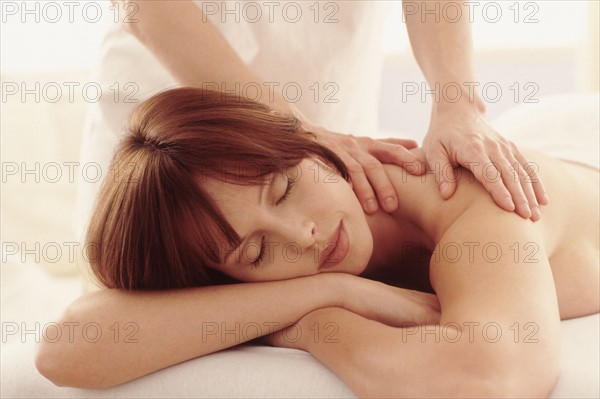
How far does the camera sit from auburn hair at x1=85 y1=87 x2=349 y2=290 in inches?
51.1

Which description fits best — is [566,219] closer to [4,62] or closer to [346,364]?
[346,364]

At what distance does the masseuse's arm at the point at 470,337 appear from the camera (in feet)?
3.64

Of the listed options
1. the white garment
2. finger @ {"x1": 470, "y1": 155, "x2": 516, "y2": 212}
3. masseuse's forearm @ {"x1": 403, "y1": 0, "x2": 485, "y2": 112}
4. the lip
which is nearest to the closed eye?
the lip

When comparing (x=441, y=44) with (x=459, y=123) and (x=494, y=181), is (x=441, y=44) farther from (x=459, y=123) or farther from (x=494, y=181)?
(x=494, y=181)

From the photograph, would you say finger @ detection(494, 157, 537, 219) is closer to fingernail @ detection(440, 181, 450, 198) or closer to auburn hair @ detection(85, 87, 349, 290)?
fingernail @ detection(440, 181, 450, 198)

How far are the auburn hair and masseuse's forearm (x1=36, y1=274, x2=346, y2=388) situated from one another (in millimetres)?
49

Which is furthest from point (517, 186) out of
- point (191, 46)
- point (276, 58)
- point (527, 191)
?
point (276, 58)

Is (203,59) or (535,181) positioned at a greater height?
(203,59)

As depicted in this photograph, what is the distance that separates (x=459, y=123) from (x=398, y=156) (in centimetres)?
13

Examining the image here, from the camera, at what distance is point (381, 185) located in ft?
4.98

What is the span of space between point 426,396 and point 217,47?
2.77ft

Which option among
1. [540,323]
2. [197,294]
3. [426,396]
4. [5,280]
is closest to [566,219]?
[540,323]

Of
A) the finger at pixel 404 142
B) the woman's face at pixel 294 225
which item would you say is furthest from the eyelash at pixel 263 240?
the finger at pixel 404 142

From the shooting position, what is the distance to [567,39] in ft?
11.9
